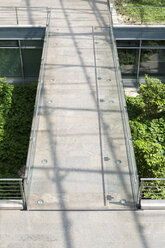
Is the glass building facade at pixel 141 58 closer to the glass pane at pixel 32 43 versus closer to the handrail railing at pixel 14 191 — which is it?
the glass pane at pixel 32 43

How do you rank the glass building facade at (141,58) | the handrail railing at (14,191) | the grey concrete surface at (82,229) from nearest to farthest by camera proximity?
the grey concrete surface at (82,229) < the handrail railing at (14,191) < the glass building facade at (141,58)

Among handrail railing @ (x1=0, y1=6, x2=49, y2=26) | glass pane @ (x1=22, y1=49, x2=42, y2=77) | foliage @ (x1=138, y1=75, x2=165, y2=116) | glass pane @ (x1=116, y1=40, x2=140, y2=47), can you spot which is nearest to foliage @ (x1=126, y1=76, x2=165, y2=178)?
foliage @ (x1=138, y1=75, x2=165, y2=116)

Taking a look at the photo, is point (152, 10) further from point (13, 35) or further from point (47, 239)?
point (47, 239)

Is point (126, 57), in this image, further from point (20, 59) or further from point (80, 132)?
point (80, 132)

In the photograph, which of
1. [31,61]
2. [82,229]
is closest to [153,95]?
[31,61]

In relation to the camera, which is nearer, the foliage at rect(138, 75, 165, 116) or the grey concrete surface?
the grey concrete surface

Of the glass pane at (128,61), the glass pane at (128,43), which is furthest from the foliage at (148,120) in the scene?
the glass pane at (128,43)

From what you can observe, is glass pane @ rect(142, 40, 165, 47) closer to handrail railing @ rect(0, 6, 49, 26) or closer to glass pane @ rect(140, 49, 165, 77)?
glass pane @ rect(140, 49, 165, 77)
